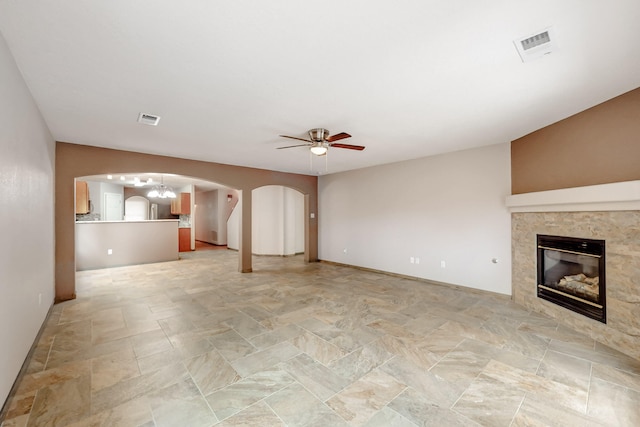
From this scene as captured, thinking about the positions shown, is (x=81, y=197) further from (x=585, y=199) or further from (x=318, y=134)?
(x=585, y=199)

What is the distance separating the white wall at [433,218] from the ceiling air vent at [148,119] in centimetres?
450

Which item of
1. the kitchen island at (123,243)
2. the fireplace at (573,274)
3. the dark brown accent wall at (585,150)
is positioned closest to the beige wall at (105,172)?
the kitchen island at (123,243)

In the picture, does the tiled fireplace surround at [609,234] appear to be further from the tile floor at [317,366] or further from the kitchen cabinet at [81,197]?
the kitchen cabinet at [81,197]

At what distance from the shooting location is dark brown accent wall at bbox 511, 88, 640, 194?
8.82 ft

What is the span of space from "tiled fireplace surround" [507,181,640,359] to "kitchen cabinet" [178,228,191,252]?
9865 millimetres

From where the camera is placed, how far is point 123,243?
6.93 metres

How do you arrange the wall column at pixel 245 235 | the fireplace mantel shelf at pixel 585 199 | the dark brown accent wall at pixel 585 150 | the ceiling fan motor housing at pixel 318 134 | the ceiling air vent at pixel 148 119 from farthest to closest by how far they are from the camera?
the wall column at pixel 245 235 → the ceiling fan motor housing at pixel 318 134 → the ceiling air vent at pixel 148 119 → the dark brown accent wall at pixel 585 150 → the fireplace mantel shelf at pixel 585 199

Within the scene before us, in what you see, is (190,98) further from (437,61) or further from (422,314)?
(422,314)

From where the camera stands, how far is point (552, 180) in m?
3.59

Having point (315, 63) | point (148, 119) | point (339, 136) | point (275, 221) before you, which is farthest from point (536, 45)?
point (275, 221)

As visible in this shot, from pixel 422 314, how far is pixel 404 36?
329cm

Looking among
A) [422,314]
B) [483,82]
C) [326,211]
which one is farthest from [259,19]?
[326,211]

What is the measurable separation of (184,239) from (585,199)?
10.5 meters

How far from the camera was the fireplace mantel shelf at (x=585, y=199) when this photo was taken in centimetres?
258
